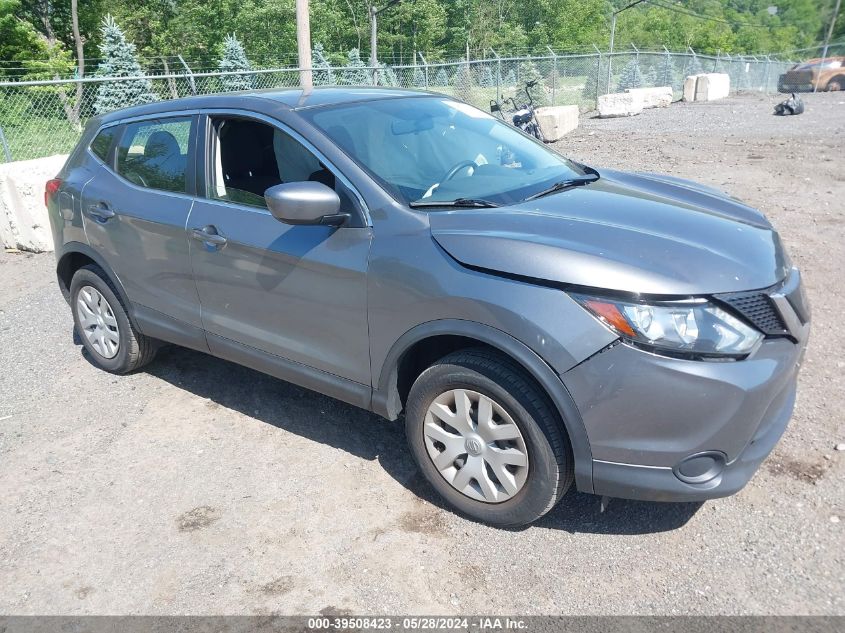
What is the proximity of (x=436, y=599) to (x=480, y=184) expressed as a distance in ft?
6.09

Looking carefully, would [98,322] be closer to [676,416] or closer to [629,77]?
[676,416]

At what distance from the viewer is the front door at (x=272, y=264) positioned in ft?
10.1

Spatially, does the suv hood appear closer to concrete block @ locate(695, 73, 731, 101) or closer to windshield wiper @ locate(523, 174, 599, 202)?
windshield wiper @ locate(523, 174, 599, 202)

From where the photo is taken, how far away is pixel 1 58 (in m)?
26.6

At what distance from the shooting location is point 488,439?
2.78 metres

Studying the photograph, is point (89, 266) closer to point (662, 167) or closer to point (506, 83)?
point (662, 167)

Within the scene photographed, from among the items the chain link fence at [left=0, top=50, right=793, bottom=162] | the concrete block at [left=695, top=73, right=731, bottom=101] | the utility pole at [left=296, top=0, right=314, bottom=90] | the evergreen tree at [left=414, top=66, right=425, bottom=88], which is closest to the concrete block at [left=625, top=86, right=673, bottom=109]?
the chain link fence at [left=0, top=50, right=793, bottom=162]

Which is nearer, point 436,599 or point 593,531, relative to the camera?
point 436,599

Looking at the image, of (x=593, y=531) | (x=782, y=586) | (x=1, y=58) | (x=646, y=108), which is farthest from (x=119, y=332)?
(x=1, y=58)

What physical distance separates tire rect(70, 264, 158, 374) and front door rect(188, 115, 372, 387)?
35.1 inches

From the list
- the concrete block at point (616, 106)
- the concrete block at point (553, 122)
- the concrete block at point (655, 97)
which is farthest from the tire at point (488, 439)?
the concrete block at point (655, 97)

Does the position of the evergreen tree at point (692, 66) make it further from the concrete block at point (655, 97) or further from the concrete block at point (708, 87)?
the concrete block at point (655, 97)

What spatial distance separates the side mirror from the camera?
291 centimetres

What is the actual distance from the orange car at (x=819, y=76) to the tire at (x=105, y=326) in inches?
1322
